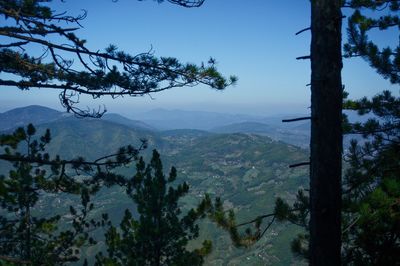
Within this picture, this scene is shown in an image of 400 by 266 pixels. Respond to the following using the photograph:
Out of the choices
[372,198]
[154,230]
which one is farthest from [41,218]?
[372,198]

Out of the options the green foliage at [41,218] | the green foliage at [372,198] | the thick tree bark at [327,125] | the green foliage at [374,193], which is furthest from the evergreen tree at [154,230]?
the thick tree bark at [327,125]

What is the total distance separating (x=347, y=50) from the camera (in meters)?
9.82

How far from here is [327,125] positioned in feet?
12.5

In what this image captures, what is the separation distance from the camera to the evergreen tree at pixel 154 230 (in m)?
13.9

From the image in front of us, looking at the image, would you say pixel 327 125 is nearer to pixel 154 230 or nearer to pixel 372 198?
pixel 372 198

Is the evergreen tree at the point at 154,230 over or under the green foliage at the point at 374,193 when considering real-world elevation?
under

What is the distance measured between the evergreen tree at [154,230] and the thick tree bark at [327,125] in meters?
10.2

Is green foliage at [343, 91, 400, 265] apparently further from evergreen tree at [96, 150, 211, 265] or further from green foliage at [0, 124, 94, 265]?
evergreen tree at [96, 150, 211, 265]

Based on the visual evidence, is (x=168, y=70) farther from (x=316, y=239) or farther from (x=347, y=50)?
(x=347, y=50)

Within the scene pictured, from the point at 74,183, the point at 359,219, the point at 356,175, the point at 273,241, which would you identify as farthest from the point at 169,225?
the point at 273,241

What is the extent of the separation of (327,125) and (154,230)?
1133 centimetres

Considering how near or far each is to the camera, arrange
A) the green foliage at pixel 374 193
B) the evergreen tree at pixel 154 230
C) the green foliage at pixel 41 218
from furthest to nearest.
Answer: the evergreen tree at pixel 154 230, the green foliage at pixel 41 218, the green foliage at pixel 374 193

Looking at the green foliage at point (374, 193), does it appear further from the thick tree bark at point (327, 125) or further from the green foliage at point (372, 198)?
the thick tree bark at point (327, 125)

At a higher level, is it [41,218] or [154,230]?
[41,218]
